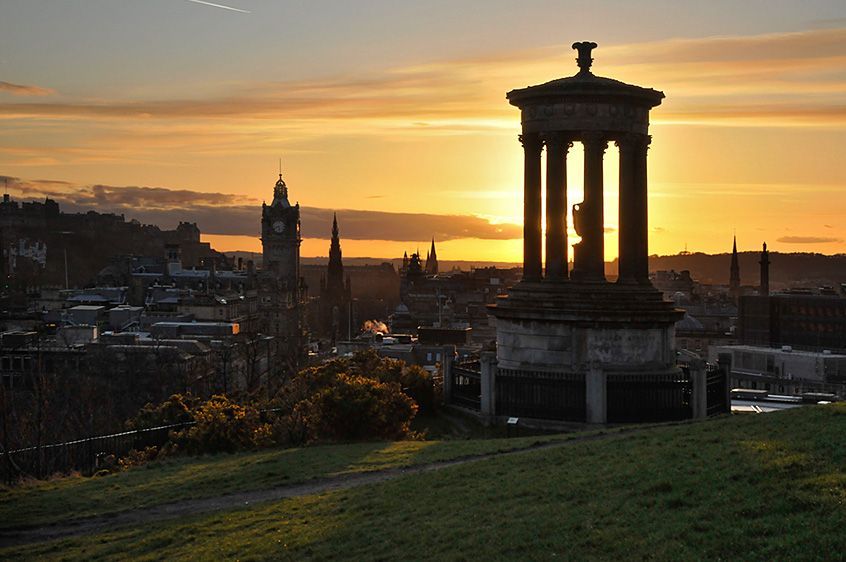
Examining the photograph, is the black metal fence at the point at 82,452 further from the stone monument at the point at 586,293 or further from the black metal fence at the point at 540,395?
the stone monument at the point at 586,293

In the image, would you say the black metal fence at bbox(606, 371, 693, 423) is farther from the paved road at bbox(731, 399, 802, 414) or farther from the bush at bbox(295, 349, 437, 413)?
the bush at bbox(295, 349, 437, 413)

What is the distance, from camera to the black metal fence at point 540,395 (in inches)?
1433

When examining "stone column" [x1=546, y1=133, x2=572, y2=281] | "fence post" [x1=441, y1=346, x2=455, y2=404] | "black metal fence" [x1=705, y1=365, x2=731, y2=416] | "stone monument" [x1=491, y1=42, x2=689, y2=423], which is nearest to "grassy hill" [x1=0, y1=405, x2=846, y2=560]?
"stone monument" [x1=491, y1=42, x2=689, y2=423]

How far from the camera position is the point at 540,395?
36938 mm

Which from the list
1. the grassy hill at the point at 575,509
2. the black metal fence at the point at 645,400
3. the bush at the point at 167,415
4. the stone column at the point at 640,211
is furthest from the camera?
the stone column at the point at 640,211

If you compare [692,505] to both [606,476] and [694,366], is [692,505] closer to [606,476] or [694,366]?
[606,476]

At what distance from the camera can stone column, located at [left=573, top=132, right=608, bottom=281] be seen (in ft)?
132

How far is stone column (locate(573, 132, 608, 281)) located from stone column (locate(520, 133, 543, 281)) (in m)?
1.55

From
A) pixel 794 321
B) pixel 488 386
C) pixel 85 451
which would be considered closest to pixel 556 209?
pixel 488 386

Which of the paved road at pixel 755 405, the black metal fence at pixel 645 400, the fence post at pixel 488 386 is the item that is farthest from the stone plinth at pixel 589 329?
the paved road at pixel 755 405

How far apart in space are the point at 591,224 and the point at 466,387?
7146mm

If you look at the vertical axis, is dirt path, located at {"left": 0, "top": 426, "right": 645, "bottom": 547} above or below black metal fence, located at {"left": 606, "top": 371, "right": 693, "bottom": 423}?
below

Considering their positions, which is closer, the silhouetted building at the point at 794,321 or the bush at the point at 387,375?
the bush at the point at 387,375

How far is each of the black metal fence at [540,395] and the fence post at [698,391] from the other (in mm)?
3531
